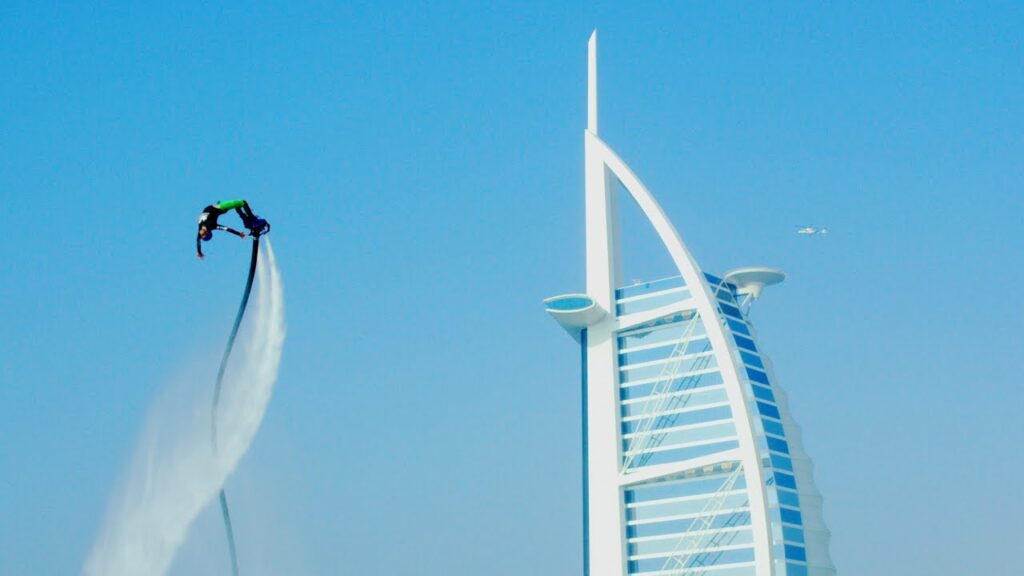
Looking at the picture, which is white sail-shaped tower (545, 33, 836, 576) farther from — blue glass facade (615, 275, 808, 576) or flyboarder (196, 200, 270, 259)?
flyboarder (196, 200, 270, 259)

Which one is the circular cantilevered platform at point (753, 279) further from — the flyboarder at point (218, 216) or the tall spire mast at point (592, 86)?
the flyboarder at point (218, 216)

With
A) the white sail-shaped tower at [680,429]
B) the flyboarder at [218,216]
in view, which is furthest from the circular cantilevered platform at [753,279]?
the flyboarder at [218,216]

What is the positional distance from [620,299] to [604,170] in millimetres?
7576

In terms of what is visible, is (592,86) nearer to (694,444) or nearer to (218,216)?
(694,444)

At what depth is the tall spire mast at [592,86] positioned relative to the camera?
3533 inches

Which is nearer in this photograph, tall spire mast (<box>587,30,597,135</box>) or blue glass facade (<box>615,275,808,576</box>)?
blue glass facade (<box>615,275,808,576</box>)

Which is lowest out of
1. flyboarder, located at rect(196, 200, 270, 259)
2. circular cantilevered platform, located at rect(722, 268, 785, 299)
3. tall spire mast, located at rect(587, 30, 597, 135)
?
flyboarder, located at rect(196, 200, 270, 259)

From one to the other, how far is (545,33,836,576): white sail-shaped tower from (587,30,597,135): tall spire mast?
3927 mm

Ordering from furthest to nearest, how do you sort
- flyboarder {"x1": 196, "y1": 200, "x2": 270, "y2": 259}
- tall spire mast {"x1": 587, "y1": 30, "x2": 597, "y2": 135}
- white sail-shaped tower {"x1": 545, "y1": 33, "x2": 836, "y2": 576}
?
tall spire mast {"x1": 587, "y1": 30, "x2": 597, "y2": 135}, white sail-shaped tower {"x1": 545, "y1": 33, "x2": 836, "y2": 576}, flyboarder {"x1": 196, "y1": 200, "x2": 270, "y2": 259}

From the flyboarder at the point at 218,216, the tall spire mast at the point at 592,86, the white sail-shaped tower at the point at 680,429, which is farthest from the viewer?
the tall spire mast at the point at 592,86

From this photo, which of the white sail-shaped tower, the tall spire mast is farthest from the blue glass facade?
the tall spire mast

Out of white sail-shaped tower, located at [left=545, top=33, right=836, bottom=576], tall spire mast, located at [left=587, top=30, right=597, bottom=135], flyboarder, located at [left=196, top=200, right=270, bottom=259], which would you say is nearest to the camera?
flyboarder, located at [left=196, top=200, right=270, bottom=259]

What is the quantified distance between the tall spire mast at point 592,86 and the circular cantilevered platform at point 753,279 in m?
12.2

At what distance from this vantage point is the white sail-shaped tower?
78.5 metres
